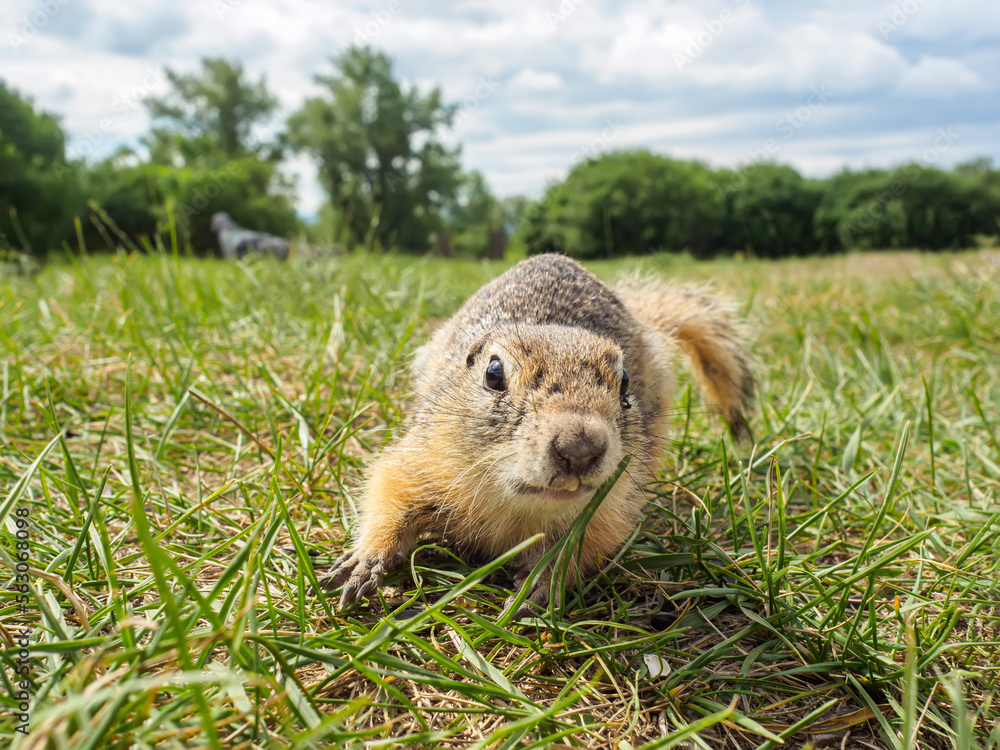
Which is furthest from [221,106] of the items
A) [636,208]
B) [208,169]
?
[636,208]

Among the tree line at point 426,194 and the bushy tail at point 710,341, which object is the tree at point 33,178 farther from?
the bushy tail at point 710,341

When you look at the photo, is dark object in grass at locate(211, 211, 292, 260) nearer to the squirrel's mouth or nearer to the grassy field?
the grassy field

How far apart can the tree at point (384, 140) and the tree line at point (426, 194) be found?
0.09 meters

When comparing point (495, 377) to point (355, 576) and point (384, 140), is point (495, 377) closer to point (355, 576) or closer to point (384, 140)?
point (355, 576)

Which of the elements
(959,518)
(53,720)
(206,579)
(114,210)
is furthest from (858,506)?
(114,210)

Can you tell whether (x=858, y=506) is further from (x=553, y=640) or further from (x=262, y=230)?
(x=262, y=230)

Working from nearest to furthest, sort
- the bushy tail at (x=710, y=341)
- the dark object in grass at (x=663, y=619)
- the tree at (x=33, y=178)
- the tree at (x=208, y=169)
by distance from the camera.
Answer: the dark object in grass at (x=663, y=619), the bushy tail at (x=710, y=341), the tree at (x=33, y=178), the tree at (x=208, y=169)

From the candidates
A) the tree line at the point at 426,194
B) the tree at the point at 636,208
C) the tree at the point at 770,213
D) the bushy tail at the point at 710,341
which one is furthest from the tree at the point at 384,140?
the bushy tail at the point at 710,341

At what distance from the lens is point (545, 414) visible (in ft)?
6.76

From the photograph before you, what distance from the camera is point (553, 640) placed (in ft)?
6.53

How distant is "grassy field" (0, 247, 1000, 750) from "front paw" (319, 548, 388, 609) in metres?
0.07

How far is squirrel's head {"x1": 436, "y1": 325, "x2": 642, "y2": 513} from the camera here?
6.42ft

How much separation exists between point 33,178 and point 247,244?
196 inches

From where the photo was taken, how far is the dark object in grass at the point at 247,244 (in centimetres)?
968
